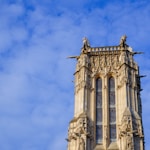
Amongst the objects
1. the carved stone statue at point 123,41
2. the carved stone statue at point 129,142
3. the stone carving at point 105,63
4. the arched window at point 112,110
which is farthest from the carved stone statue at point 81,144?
the carved stone statue at point 123,41

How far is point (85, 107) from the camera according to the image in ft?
117

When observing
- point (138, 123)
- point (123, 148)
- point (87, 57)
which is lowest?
point (123, 148)

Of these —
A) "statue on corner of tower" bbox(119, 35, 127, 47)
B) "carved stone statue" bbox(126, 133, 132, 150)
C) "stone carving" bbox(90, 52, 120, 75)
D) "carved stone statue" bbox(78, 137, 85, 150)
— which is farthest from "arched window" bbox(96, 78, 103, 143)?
"statue on corner of tower" bbox(119, 35, 127, 47)

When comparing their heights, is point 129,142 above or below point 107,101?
below

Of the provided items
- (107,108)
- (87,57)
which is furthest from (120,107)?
(87,57)

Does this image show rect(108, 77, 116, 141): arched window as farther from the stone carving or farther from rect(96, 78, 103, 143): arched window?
the stone carving

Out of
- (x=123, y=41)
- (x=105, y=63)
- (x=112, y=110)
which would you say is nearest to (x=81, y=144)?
(x=112, y=110)

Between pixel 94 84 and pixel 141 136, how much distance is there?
21.3 feet

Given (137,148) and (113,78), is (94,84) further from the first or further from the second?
(137,148)

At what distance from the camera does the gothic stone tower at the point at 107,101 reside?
110 ft

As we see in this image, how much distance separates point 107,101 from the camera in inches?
1441

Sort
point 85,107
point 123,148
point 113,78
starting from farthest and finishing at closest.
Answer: point 113,78
point 85,107
point 123,148

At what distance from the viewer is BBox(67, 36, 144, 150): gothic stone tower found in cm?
3350

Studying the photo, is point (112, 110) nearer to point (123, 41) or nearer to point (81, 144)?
point (81, 144)
